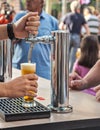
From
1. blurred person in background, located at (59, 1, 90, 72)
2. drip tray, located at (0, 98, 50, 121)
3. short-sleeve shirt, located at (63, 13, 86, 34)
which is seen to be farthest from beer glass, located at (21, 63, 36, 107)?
short-sleeve shirt, located at (63, 13, 86, 34)

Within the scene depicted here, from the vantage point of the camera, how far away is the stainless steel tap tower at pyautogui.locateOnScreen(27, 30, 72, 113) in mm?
1552

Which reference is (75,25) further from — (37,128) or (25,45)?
(37,128)

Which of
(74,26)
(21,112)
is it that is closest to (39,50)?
(21,112)

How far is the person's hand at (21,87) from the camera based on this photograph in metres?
1.49

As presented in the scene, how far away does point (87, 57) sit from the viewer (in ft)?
11.7

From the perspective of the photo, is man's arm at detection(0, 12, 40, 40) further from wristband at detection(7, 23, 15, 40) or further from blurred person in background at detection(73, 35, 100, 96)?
blurred person in background at detection(73, 35, 100, 96)

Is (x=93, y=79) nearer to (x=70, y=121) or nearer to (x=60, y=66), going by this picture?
(x=60, y=66)

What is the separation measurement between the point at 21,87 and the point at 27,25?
38 cm

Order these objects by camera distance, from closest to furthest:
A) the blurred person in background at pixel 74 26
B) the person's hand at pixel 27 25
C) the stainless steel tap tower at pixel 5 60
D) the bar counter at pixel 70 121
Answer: the bar counter at pixel 70 121
the person's hand at pixel 27 25
the stainless steel tap tower at pixel 5 60
the blurred person in background at pixel 74 26

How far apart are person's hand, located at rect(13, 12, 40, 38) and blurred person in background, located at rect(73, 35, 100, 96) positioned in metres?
1.47

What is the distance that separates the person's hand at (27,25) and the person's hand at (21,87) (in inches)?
8.9

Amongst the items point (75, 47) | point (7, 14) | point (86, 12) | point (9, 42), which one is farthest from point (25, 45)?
point (86, 12)

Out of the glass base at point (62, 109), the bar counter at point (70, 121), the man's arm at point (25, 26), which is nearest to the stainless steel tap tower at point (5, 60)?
the man's arm at point (25, 26)

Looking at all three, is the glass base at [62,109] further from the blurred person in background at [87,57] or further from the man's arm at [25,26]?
the blurred person in background at [87,57]
